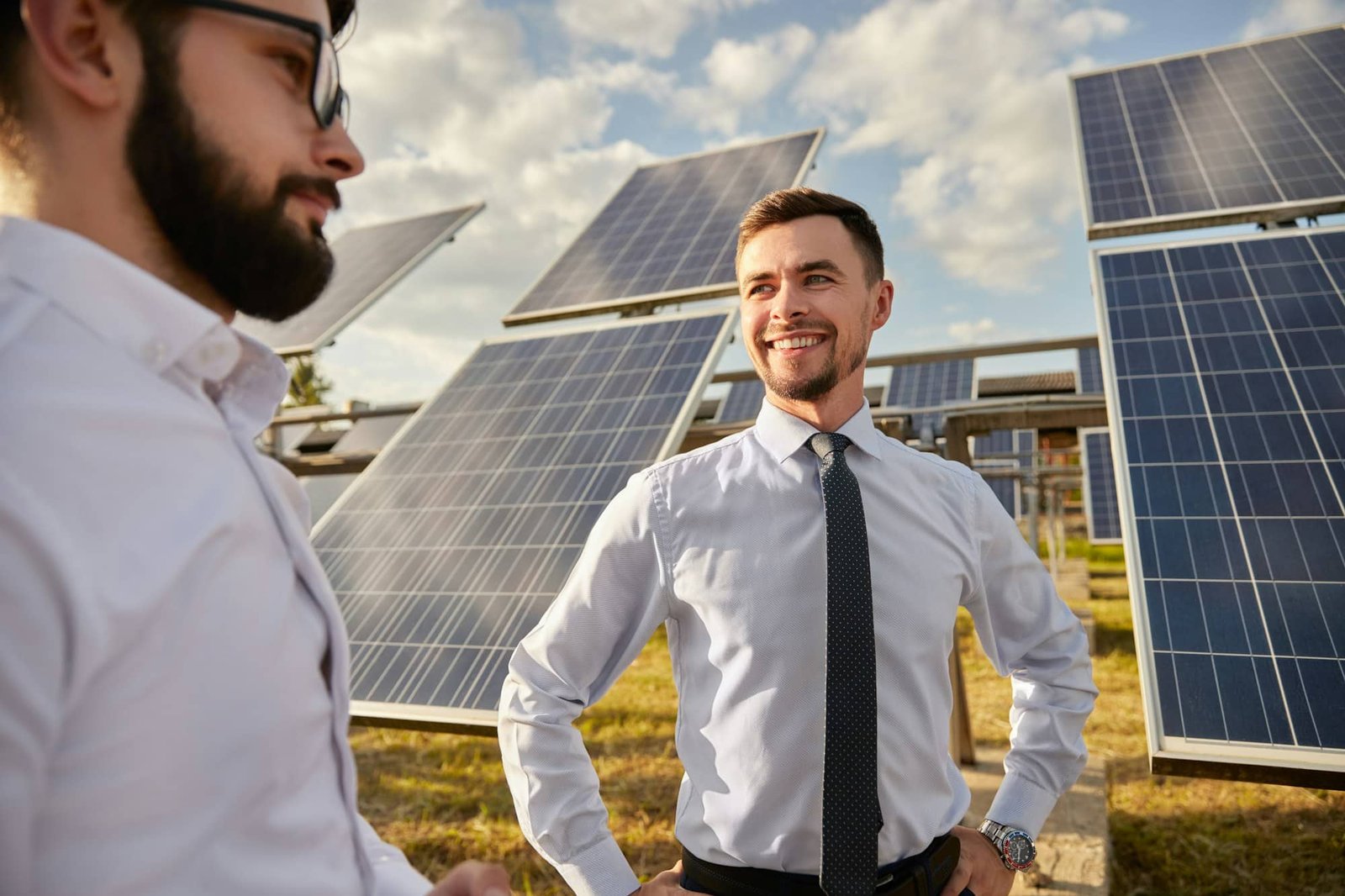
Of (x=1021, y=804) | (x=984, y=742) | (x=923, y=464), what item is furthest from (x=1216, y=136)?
(x=1021, y=804)

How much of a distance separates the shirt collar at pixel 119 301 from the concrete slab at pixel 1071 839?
484 cm

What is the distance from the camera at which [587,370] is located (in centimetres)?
658

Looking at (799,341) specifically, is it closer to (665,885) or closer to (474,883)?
(665,885)

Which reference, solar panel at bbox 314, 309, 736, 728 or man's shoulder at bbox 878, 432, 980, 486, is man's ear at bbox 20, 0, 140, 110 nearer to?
man's shoulder at bbox 878, 432, 980, 486

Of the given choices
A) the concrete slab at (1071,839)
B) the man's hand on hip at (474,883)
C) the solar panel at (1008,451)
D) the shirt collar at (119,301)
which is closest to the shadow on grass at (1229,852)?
the concrete slab at (1071,839)

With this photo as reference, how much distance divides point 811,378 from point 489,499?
11.6 feet

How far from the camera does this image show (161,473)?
0.94 meters

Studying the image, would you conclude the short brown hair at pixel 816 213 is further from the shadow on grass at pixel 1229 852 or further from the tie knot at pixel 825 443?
the shadow on grass at pixel 1229 852

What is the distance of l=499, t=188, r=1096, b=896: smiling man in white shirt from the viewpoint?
7.30 ft

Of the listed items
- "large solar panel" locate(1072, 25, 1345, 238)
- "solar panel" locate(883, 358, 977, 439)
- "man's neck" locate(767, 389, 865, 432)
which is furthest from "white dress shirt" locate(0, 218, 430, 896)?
"solar panel" locate(883, 358, 977, 439)

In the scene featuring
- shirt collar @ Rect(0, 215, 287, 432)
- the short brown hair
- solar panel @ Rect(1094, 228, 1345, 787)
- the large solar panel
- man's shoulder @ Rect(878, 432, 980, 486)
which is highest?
shirt collar @ Rect(0, 215, 287, 432)

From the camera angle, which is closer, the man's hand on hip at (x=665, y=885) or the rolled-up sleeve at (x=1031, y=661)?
the man's hand on hip at (x=665, y=885)

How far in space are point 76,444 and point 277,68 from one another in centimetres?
71

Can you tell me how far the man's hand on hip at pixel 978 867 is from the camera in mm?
2463
